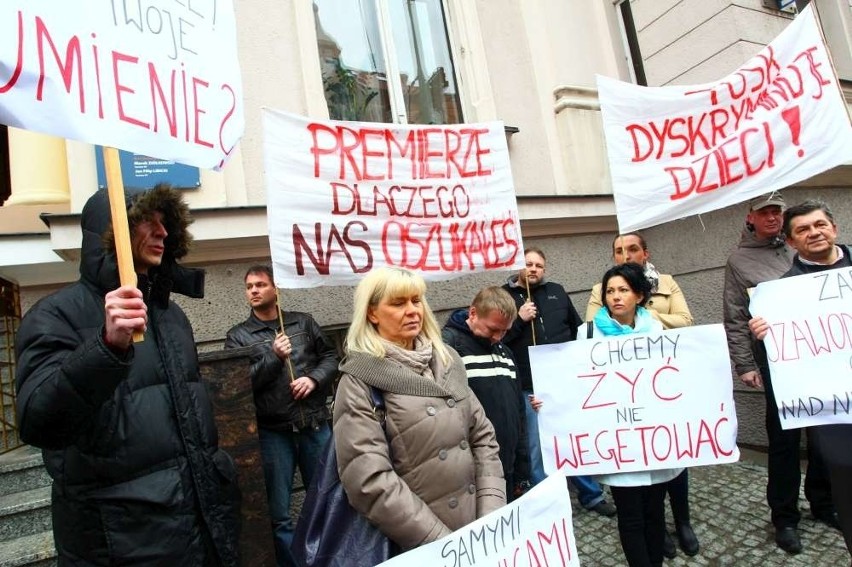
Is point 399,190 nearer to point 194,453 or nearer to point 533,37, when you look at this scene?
point 194,453

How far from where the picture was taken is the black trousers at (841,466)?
2328 millimetres

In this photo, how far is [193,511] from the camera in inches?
64.2

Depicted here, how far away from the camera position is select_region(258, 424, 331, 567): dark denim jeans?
3.05 m

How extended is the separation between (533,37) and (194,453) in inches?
220

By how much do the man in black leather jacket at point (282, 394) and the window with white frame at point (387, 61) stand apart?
8.17 ft

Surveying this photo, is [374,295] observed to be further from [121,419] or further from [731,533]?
[731,533]

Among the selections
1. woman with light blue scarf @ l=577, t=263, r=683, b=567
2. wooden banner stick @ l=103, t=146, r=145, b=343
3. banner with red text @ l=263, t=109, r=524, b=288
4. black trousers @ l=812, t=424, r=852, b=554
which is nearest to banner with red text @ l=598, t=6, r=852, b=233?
woman with light blue scarf @ l=577, t=263, r=683, b=567

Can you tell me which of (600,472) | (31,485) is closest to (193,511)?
(600,472)

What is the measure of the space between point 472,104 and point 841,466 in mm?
4397

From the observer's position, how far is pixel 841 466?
236cm


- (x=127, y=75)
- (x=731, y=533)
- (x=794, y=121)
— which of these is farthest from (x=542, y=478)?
(x=127, y=75)

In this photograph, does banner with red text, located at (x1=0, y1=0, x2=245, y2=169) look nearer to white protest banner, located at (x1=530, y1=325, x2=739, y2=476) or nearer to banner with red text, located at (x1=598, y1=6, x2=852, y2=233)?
white protest banner, located at (x1=530, y1=325, x2=739, y2=476)

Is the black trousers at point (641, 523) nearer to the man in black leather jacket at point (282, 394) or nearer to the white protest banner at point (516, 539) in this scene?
the white protest banner at point (516, 539)

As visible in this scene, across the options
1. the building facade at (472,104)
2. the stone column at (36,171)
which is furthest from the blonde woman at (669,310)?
the stone column at (36,171)
